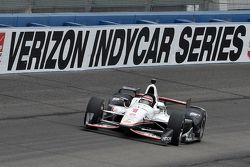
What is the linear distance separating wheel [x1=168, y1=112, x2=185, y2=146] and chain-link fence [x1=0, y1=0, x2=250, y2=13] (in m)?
10.9

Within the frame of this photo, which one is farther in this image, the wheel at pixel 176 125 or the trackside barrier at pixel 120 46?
the trackside barrier at pixel 120 46

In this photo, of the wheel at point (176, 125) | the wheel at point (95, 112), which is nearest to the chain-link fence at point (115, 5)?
the wheel at point (95, 112)

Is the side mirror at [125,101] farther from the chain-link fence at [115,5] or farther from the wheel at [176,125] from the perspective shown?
the chain-link fence at [115,5]

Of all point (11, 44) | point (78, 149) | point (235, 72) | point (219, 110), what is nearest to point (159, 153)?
point (78, 149)

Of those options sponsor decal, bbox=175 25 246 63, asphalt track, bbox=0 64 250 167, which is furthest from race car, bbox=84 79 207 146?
sponsor decal, bbox=175 25 246 63

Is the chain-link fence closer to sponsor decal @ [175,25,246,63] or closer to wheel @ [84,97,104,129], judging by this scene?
sponsor decal @ [175,25,246,63]

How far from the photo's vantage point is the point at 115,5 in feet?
84.2

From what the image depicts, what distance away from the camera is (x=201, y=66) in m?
24.2

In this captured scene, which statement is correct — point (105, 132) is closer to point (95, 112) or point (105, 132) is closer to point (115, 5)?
point (95, 112)

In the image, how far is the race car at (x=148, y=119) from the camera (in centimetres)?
1322

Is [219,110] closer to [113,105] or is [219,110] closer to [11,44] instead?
[113,105]

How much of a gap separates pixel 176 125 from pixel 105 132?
134cm

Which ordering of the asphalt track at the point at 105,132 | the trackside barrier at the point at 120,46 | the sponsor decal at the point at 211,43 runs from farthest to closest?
the sponsor decal at the point at 211,43 < the trackside barrier at the point at 120,46 < the asphalt track at the point at 105,132

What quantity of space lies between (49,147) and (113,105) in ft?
6.43
